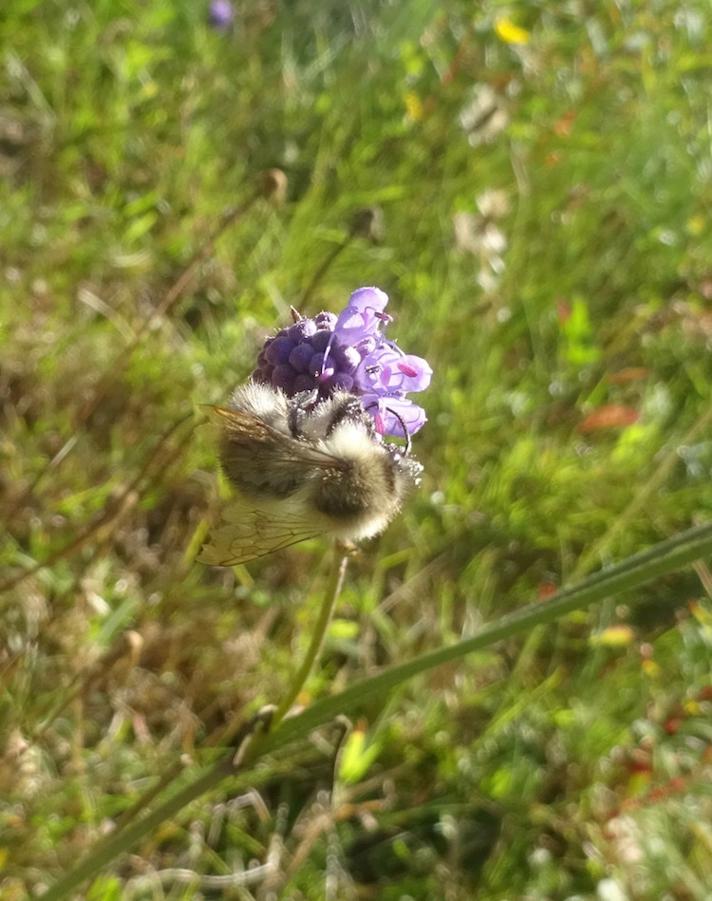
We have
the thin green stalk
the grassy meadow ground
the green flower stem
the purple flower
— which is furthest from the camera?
the purple flower

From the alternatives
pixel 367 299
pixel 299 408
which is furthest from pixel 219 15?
pixel 299 408

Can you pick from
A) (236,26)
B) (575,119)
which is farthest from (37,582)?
(575,119)

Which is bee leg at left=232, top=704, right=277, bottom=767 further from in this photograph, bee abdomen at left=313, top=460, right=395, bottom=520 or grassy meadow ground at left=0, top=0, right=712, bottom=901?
grassy meadow ground at left=0, top=0, right=712, bottom=901

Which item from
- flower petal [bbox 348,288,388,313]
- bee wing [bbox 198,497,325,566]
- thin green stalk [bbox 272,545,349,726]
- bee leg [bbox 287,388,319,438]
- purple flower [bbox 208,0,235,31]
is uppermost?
purple flower [bbox 208,0,235,31]

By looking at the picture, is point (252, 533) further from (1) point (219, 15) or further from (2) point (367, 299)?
(1) point (219, 15)

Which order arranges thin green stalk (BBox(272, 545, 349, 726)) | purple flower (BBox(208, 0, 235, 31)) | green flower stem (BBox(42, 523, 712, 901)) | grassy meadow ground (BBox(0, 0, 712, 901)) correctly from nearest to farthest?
1. green flower stem (BBox(42, 523, 712, 901))
2. thin green stalk (BBox(272, 545, 349, 726))
3. grassy meadow ground (BBox(0, 0, 712, 901))
4. purple flower (BBox(208, 0, 235, 31))

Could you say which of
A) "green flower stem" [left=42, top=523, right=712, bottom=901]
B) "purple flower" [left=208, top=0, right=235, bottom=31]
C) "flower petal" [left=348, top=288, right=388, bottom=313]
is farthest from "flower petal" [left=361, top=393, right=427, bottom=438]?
"purple flower" [left=208, top=0, right=235, bottom=31]
